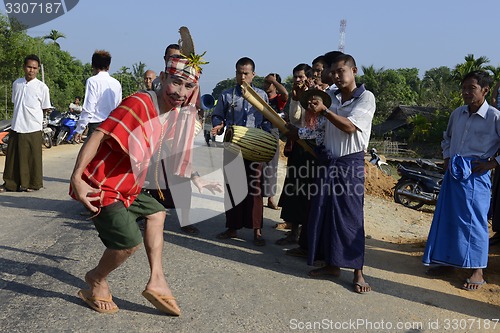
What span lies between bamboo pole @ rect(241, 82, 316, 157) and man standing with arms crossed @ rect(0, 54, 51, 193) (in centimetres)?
401

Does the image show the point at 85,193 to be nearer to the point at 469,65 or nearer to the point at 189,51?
the point at 189,51

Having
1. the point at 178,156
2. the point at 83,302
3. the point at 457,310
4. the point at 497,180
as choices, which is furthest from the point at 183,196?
the point at 497,180

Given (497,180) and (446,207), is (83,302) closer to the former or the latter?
(446,207)

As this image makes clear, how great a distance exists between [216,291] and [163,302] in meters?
0.69

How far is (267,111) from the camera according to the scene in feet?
17.1

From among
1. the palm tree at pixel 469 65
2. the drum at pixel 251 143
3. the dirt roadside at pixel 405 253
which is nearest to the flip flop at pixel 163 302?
the dirt roadside at pixel 405 253

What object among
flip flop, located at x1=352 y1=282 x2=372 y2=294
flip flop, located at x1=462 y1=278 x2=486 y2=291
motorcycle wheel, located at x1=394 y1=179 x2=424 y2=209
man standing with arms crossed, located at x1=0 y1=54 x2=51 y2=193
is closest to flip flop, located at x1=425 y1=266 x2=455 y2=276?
flip flop, located at x1=462 y1=278 x2=486 y2=291

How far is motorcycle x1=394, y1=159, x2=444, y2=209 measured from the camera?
1007 centimetres

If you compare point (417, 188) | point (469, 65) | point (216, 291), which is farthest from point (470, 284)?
point (469, 65)

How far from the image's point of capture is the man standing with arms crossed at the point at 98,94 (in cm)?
641

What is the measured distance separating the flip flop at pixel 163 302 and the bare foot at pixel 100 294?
262 mm

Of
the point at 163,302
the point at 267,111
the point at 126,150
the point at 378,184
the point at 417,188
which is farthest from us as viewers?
the point at 378,184

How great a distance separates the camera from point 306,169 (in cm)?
532

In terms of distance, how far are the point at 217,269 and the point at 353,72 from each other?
211cm
